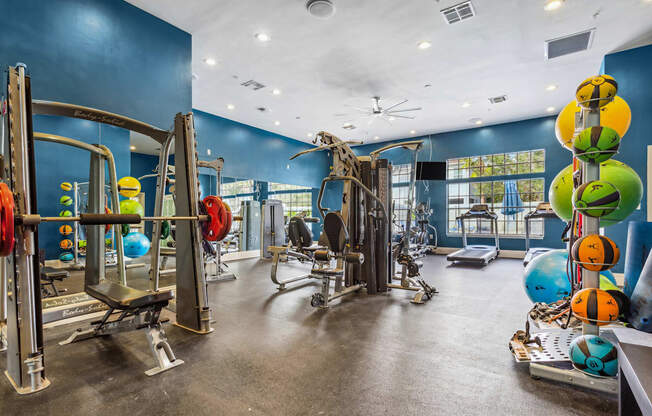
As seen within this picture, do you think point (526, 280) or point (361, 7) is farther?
point (361, 7)

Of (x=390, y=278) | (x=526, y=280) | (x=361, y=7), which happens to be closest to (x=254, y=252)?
(x=390, y=278)

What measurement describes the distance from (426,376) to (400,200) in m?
9.29

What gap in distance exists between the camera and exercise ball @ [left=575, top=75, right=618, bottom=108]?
5.59 feet

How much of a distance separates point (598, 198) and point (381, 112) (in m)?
6.68

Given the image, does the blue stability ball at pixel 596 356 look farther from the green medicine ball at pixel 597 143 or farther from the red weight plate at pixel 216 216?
the red weight plate at pixel 216 216

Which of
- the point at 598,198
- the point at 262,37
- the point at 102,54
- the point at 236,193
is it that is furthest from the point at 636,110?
the point at 236,193

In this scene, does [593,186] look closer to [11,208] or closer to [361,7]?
[11,208]

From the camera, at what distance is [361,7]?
4121 mm

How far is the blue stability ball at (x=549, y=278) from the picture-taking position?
2627 millimetres

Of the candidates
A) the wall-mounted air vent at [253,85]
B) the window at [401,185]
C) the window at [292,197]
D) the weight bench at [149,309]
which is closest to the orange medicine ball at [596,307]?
Answer: the weight bench at [149,309]

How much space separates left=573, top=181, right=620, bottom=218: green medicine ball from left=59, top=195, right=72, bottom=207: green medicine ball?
166 inches

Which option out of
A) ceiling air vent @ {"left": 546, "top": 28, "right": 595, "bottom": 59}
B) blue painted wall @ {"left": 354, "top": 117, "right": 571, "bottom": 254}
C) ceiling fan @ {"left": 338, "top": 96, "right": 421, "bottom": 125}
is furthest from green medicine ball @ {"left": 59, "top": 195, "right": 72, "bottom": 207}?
blue painted wall @ {"left": 354, "top": 117, "right": 571, "bottom": 254}

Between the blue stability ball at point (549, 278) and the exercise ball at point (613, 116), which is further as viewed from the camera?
the blue stability ball at point (549, 278)

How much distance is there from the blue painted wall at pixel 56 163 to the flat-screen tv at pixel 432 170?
26.1ft
